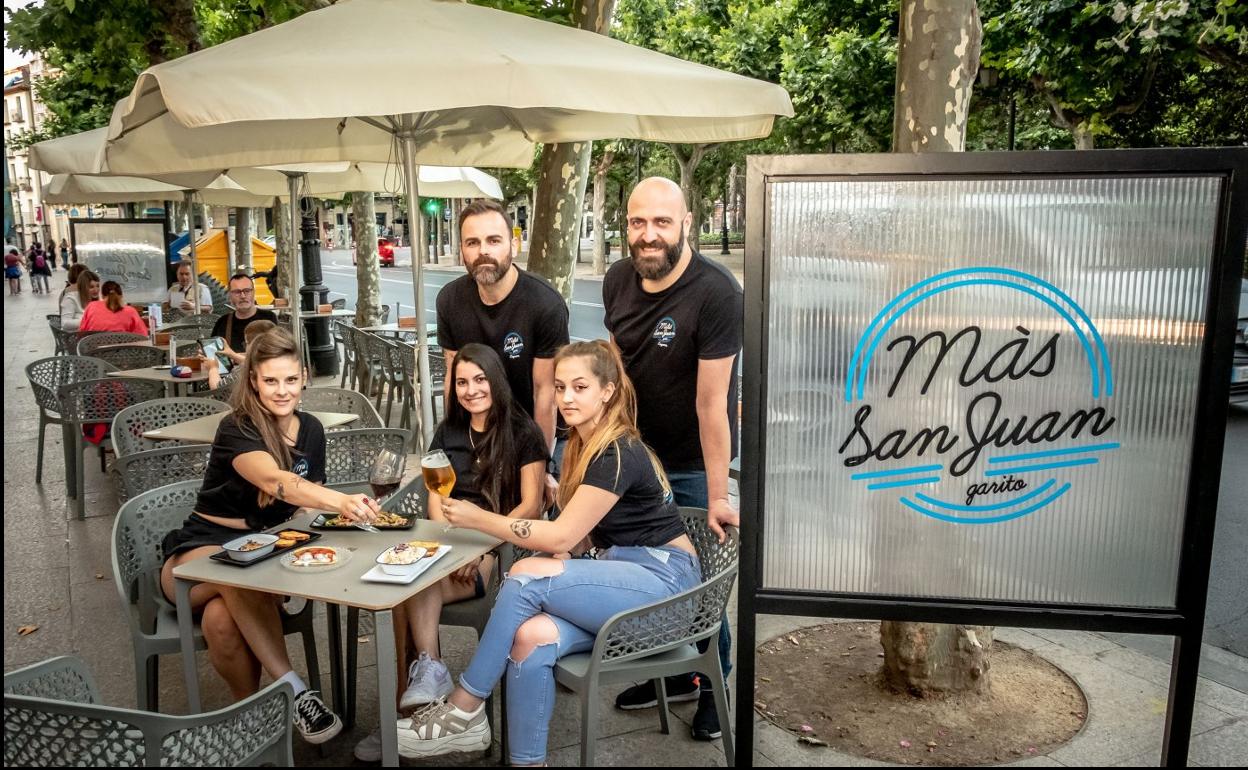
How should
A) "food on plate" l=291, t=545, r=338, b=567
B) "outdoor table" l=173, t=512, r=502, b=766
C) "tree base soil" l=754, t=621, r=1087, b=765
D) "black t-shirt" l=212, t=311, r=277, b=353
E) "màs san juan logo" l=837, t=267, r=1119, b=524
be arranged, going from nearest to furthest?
1. "màs san juan logo" l=837, t=267, r=1119, b=524
2. "outdoor table" l=173, t=512, r=502, b=766
3. "food on plate" l=291, t=545, r=338, b=567
4. "tree base soil" l=754, t=621, r=1087, b=765
5. "black t-shirt" l=212, t=311, r=277, b=353

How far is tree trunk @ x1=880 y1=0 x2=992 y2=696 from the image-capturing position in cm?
354

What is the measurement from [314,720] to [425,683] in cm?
41

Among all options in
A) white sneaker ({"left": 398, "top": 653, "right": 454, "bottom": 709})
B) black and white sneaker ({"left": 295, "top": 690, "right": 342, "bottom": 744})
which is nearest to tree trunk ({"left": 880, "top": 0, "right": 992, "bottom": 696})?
white sneaker ({"left": 398, "top": 653, "right": 454, "bottom": 709})

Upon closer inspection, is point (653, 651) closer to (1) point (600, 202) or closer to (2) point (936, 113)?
(2) point (936, 113)

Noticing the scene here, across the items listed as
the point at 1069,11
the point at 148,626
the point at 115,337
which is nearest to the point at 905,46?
the point at 148,626

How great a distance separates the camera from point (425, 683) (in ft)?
10.8

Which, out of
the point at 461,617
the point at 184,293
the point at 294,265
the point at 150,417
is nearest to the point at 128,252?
the point at 184,293

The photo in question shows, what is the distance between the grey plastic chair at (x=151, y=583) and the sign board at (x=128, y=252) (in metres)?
13.8

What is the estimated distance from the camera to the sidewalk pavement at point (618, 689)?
3.50 meters

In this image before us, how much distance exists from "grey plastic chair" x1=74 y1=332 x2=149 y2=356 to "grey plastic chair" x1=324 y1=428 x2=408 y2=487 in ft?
17.1

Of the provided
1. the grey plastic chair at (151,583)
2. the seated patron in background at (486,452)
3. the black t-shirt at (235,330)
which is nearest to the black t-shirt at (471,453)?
the seated patron in background at (486,452)

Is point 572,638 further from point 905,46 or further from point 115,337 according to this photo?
point 115,337

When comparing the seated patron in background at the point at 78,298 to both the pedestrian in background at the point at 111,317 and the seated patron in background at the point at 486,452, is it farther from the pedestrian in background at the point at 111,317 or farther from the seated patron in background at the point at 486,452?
the seated patron in background at the point at 486,452

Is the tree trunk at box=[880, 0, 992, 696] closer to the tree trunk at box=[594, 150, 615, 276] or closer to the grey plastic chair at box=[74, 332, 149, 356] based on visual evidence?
the grey plastic chair at box=[74, 332, 149, 356]
